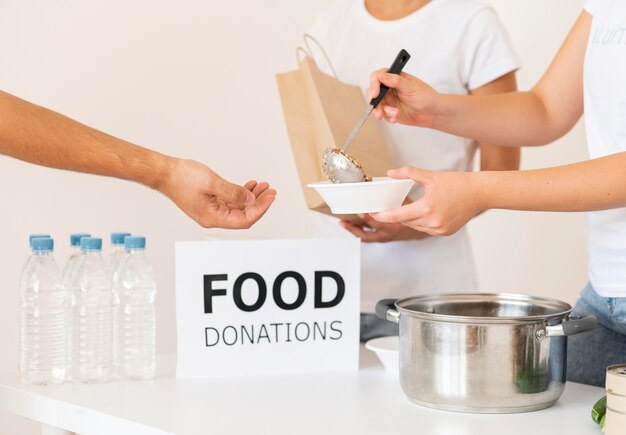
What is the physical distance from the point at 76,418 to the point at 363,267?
845 mm

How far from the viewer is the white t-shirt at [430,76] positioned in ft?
6.30

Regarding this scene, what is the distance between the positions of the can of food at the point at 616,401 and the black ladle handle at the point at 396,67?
0.72m

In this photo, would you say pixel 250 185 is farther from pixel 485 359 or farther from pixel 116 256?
pixel 485 359

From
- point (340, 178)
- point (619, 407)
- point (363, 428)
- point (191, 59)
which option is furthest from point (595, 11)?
point (191, 59)

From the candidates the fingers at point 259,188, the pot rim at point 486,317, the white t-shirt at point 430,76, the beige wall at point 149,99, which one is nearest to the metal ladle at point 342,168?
the fingers at point 259,188

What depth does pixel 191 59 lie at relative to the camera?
2.70 metres

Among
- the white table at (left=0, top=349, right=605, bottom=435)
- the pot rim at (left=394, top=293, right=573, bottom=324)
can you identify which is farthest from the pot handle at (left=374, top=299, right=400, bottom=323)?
the white table at (left=0, top=349, right=605, bottom=435)

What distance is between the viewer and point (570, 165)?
1324 millimetres

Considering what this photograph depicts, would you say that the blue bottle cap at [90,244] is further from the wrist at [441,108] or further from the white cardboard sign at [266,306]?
the wrist at [441,108]

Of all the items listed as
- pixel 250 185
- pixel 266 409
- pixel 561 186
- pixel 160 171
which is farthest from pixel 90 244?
pixel 561 186

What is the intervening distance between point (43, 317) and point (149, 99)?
3.97 ft

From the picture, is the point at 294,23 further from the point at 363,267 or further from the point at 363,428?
the point at 363,428

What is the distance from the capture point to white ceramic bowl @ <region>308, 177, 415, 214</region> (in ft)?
4.18

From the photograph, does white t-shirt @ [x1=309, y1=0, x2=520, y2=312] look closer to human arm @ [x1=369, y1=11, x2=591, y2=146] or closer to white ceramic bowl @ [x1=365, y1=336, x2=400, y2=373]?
human arm @ [x1=369, y1=11, x2=591, y2=146]
